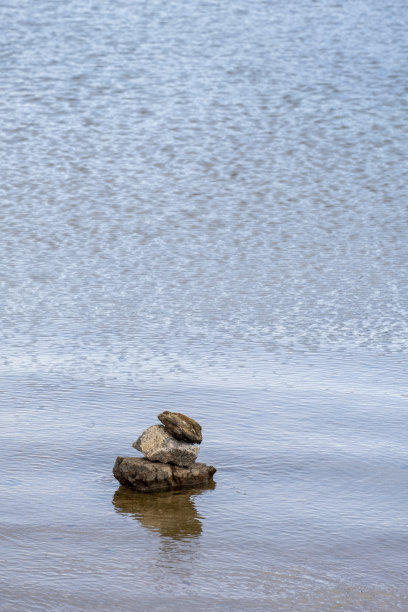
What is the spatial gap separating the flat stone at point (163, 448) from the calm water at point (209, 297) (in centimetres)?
17

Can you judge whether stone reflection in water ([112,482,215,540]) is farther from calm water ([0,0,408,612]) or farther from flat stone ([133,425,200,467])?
flat stone ([133,425,200,467])

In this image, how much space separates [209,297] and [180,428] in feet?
12.4

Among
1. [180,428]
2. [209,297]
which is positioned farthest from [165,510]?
[209,297]

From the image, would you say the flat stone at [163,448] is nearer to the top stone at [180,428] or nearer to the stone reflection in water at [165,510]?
the top stone at [180,428]

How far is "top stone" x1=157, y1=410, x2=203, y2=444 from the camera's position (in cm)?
524

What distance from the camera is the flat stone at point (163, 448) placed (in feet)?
17.0

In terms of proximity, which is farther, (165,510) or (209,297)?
(209,297)

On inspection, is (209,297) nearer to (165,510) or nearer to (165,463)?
(165,463)

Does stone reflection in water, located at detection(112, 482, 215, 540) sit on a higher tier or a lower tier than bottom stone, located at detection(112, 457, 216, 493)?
lower

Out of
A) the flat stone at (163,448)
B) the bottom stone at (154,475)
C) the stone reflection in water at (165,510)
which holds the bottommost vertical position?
the stone reflection in water at (165,510)

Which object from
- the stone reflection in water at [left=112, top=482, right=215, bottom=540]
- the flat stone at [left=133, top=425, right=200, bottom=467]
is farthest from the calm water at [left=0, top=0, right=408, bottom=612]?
the flat stone at [left=133, top=425, right=200, bottom=467]

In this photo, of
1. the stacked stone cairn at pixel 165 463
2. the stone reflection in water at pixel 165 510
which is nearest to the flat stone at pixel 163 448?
the stacked stone cairn at pixel 165 463

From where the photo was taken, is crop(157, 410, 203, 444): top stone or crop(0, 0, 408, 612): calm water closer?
crop(0, 0, 408, 612): calm water

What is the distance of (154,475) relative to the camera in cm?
513
